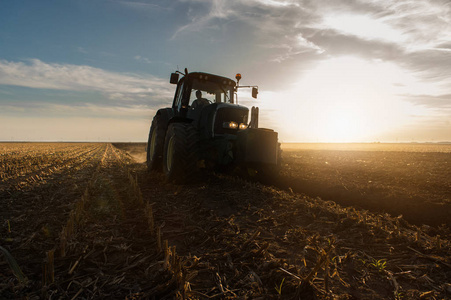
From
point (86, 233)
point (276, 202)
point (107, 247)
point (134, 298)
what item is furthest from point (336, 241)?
point (86, 233)

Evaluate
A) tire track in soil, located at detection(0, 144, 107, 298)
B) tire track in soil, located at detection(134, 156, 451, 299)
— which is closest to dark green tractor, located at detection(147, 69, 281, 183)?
tire track in soil, located at detection(134, 156, 451, 299)

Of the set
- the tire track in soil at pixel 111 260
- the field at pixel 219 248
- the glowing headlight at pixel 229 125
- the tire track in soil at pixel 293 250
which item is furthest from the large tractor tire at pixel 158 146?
the tire track in soil at pixel 111 260

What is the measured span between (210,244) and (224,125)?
4371 millimetres

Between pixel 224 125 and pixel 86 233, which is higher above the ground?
pixel 224 125

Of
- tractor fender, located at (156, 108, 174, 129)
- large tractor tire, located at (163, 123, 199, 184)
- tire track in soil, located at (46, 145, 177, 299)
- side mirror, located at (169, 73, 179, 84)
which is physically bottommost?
tire track in soil, located at (46, 145, 177, 299)

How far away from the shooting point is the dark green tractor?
249 inches

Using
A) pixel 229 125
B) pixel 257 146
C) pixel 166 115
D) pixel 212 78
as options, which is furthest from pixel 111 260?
pixel 166 115

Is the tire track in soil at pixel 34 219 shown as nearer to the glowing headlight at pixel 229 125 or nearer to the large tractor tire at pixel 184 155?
the large tractor tire at pixel 184 155

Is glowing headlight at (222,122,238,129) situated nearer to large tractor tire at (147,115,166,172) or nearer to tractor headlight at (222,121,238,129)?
tractor headlight at (222,121,238,129)

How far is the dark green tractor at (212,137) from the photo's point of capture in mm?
6328

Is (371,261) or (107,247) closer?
(371,261)

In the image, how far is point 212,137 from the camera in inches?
270

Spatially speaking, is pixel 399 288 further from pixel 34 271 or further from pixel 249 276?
pixel 34 271

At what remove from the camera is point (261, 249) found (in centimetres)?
270
